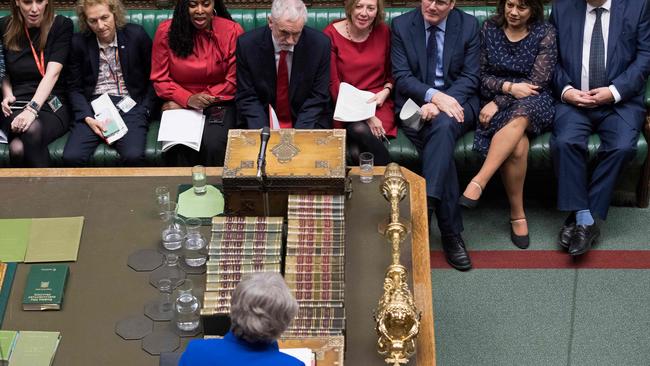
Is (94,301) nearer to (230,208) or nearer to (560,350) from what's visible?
(230,208)

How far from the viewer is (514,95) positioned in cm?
580

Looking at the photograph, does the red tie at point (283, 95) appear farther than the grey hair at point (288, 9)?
Yes

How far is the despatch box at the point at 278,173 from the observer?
14.5 feet

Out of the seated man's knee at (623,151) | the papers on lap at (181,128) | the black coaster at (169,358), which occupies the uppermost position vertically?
the papers on lap at (181,128)

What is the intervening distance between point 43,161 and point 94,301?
1.93 m

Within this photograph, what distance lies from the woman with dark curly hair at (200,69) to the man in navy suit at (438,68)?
0.99 metres

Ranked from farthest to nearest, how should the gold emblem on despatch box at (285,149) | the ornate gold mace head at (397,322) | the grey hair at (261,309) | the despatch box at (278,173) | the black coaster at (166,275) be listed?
1. the gold emblem on despatch box at (285,149)
2. the despatch box at (278,173)
3. the black coaster at (166,275)
4. the ornate gold mace head at (397,322)
5. the grey hair at (261,309)

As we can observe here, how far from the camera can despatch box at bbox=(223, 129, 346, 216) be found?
441 centimetres

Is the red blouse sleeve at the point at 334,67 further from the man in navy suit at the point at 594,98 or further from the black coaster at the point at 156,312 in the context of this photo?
the black coaster at the point at 156,312

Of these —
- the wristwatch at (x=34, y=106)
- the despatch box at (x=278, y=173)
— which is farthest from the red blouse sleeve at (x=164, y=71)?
the despatch box at (x=278, y=173)

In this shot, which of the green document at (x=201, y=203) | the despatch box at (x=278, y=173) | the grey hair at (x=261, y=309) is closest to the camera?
the grey hair at (x=261, y=309)

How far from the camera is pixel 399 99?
5.94 meters

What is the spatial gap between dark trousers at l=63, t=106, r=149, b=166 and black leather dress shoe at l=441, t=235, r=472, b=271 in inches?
70.6

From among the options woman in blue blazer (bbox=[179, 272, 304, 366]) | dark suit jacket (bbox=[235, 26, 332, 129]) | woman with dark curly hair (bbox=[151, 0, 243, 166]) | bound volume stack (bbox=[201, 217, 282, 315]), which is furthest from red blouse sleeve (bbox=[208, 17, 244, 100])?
woman in blue blazer (bbox=[179, 272, 304, 366])
